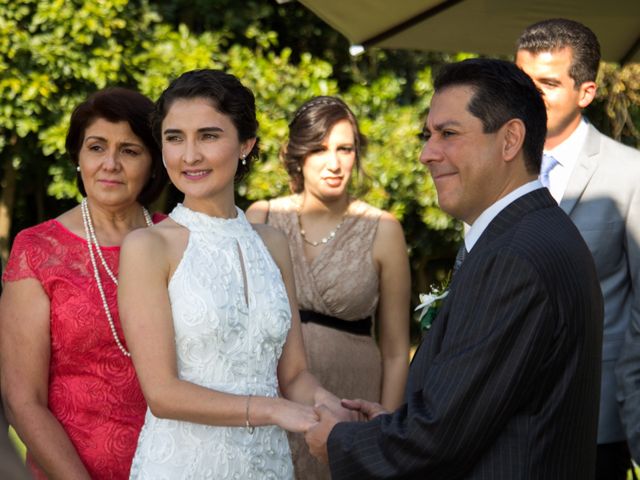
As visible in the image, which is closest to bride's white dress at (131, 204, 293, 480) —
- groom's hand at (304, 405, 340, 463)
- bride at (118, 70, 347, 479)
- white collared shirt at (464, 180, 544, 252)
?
bride at (118, 70, 347, 479)

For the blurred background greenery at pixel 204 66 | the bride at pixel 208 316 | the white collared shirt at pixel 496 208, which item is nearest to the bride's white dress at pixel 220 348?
the bride at pixel 208 316

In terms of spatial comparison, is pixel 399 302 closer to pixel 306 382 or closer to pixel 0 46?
pixel 306 382

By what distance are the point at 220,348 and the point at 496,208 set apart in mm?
975

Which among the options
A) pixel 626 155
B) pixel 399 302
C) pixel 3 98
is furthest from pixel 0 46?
pixel 626 155

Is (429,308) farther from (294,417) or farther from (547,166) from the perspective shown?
(294,417)

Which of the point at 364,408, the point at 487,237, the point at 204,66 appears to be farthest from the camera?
the point at 204,66

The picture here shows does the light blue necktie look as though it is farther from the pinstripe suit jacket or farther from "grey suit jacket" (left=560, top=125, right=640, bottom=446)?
the pinstripe suit jacket

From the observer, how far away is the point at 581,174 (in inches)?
177

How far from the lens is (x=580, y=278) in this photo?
2883mm

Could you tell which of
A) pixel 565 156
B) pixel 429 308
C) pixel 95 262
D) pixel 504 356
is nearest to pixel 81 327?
pixel 95 262

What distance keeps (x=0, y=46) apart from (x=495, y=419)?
29.8ft

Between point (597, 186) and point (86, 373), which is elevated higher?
point (597, 186)

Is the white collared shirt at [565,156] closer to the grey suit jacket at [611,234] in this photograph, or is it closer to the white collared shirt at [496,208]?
the grey suit jacket at [611,234]

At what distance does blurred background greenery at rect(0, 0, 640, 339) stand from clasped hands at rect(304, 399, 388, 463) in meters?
6.83
